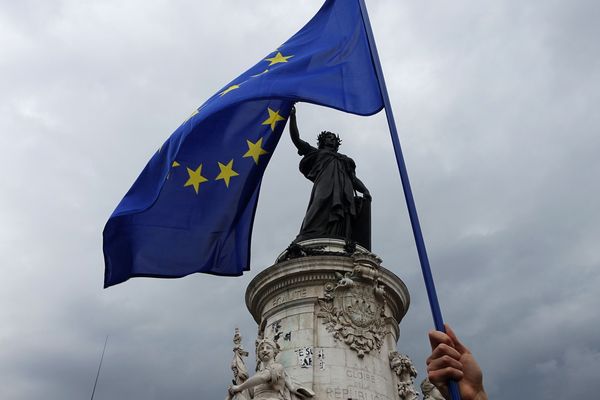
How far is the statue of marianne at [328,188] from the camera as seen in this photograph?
17.6 metres

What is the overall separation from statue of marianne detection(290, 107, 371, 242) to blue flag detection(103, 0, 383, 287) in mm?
3984

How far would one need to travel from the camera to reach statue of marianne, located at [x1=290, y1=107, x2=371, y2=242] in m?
17.6

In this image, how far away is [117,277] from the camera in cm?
1208

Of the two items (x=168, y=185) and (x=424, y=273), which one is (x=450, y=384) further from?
(x=168, y=185)

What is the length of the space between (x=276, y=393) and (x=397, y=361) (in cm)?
364

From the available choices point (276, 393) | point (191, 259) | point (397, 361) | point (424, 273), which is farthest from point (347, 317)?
point (424, 273)

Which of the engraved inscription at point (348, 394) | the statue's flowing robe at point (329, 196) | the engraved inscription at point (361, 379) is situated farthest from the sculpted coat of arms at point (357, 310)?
the statue's flowing robe at point (329, 196)

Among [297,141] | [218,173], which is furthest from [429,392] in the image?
[297,141]

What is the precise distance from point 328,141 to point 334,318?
891cm

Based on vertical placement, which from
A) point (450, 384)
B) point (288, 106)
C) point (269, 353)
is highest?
point (288, 106)

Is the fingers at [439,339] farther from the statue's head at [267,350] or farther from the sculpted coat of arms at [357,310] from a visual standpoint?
the sculpted coat of arms at [357,310]

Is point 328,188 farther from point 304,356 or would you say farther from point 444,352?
point 444,352

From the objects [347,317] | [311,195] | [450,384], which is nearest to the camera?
[450,384]

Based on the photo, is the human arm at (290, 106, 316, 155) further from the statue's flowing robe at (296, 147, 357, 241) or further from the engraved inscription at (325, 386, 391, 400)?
the engraved inscription at (325, 386, 391, 400)
